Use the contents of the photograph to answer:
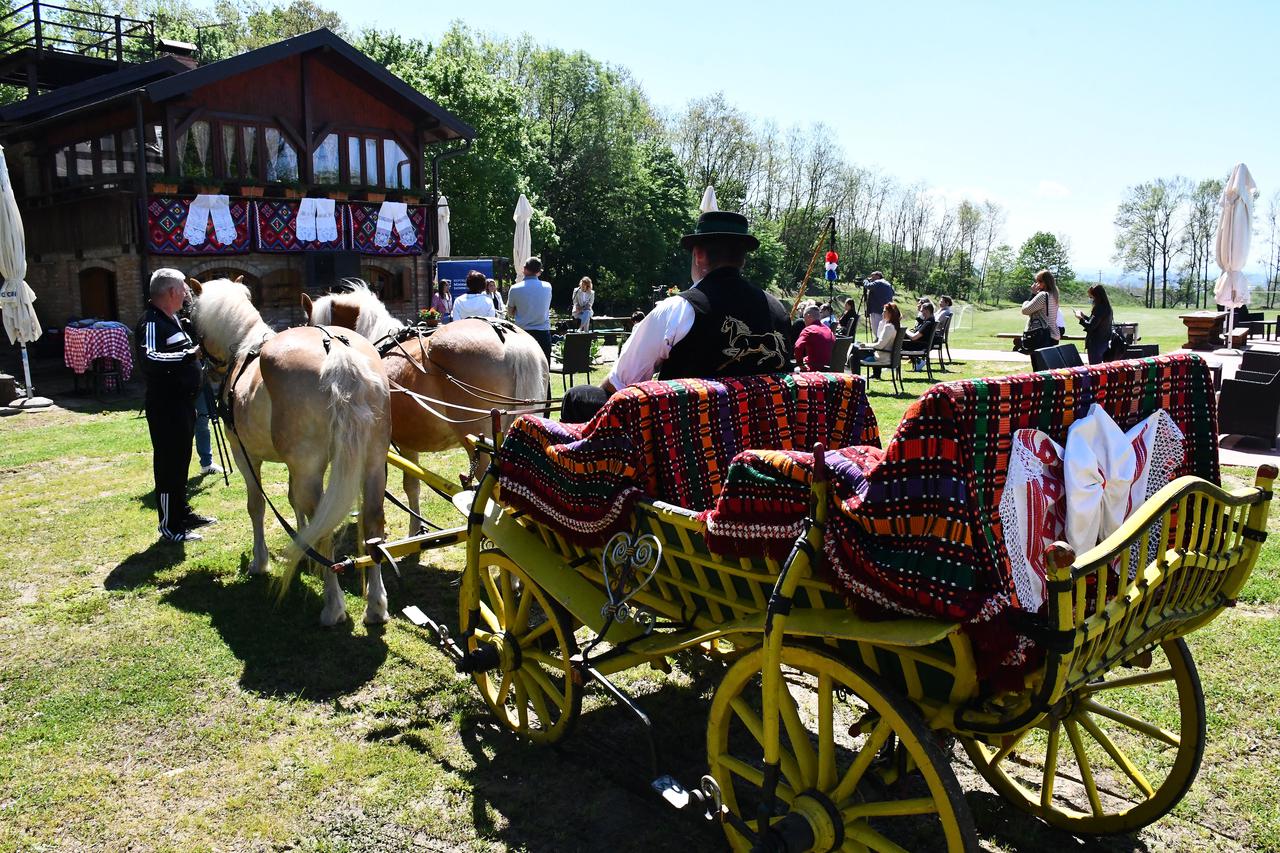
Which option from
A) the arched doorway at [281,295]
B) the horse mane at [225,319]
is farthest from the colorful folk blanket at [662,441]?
the arched doorway at [281,295]

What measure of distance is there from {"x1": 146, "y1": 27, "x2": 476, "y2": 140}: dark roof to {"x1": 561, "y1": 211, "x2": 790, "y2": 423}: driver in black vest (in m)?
16.5

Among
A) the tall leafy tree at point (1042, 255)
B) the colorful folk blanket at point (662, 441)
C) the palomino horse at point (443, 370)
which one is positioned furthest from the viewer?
the tall leafy tree at point (1042, 255)

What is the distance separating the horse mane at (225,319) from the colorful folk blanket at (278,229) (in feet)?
46.2

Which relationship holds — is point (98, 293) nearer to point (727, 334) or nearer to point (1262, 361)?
point (727, 334)

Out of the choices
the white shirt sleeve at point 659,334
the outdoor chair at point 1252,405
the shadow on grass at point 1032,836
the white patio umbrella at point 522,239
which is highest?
the white patio umbrella at point 522,239

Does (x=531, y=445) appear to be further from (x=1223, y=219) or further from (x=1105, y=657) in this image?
(x=1223, y=219)

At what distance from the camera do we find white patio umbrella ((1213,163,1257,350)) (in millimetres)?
14680

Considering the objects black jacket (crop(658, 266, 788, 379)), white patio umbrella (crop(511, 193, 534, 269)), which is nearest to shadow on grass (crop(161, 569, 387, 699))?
black jacket (crop(658, 266, 788, 379))

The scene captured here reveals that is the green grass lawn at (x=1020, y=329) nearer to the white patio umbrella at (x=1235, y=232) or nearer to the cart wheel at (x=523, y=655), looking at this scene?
the white patio umbrella at (x=1235, y=232)

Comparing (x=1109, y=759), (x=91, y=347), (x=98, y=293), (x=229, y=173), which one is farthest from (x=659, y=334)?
(x=98, y=293)

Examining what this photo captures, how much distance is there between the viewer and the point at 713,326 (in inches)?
142

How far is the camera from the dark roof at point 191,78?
57.3ft

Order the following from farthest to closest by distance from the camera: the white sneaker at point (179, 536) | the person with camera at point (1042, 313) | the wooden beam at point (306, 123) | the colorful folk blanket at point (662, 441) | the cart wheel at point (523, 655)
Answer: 1. the wooden beam at point (306, 123)
2. the person with camera at point (1042, 313)
3. the white sneaker at point (179, 536)
4. the cart wheel at point (523, 655)
5. the colorful folk blanket at point (662, 441)

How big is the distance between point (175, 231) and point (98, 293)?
600 centimetres
